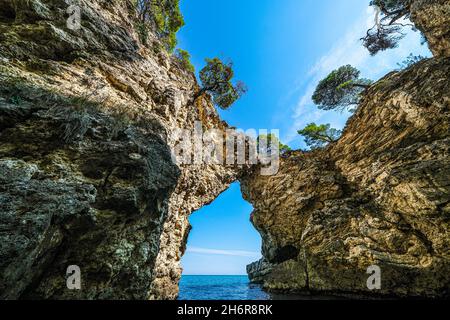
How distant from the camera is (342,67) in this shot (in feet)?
71.5

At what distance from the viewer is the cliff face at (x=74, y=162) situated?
4.25 meters

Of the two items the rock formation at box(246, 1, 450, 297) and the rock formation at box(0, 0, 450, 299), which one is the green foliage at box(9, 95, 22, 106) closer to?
the rock formation at box(0, 0, 450, 299)

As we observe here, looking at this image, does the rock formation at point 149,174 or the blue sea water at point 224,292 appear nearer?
the rock formation at point 149,174

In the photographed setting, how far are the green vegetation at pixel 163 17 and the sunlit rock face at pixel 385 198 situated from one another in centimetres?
1730

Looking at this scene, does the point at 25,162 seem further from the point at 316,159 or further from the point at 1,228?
the point at 316,159

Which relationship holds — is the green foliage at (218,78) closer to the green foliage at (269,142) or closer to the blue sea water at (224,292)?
the green foliage at (269,142)

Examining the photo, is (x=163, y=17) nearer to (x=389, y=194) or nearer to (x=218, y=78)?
(x=218, y=78)

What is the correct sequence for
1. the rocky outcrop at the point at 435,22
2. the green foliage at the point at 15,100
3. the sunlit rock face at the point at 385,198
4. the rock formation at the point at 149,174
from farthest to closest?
1. the rocky outcrop at the point at 435,22
2. the sunlit rock face at the point at 385,198
3. the green foliage at the point at 15,100
4. the rock formation at the point at 149,174

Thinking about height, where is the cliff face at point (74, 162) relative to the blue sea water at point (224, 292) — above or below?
above

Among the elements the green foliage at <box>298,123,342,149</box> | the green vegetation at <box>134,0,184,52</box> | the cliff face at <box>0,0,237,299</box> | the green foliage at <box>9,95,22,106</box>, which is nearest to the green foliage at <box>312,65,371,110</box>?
the green foliage at <box>298,123,342,149</box>

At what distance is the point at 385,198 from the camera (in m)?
13.4

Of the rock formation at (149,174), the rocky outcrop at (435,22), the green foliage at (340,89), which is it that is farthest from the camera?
the green foliage at (340,89)

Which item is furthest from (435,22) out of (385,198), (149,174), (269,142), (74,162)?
(74,162)

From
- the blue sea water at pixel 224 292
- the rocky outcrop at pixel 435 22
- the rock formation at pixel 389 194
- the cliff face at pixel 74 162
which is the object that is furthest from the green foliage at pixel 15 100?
the rocky outcrop at pixel 435 22
